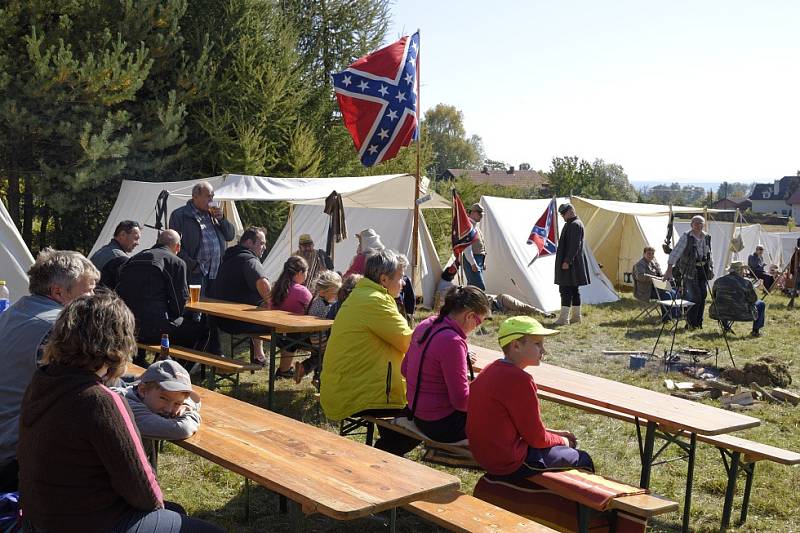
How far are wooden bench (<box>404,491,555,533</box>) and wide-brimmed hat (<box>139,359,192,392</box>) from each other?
3.40 ft

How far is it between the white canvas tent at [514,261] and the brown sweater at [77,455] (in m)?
11.6

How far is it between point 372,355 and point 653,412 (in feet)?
5.29

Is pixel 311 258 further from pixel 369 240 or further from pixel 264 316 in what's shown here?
pixel 264 316

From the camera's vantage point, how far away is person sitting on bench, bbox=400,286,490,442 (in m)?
4.11

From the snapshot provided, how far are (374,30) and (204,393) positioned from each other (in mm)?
18473

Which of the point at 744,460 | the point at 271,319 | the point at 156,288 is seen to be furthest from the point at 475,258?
the point at 744,460

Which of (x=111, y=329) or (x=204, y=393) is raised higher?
(x=111, y=329)

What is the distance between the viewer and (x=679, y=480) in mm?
5285

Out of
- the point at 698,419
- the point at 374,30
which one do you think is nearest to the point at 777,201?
the point at 374,30

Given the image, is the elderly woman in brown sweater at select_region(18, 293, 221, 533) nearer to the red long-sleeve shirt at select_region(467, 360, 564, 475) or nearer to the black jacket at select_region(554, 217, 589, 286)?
the red long-sleeve shirt at select_region(467, 360, 564, 475)

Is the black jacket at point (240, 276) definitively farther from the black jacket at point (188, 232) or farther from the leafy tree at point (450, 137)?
the leafy tree at point (450, 137)

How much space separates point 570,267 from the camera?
1186cm

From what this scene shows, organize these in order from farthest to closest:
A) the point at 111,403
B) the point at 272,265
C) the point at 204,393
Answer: the point at 272,265, the point at 204,393, the point at 111,403

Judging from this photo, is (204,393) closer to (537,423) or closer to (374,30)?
(537,423)
